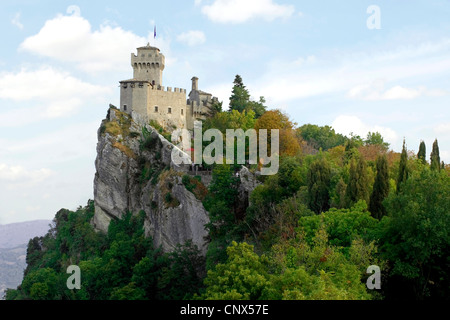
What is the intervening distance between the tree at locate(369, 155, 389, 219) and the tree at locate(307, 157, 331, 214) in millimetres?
4590

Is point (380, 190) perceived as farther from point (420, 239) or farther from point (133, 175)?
point (133, 175)

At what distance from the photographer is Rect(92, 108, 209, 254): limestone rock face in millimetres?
56281

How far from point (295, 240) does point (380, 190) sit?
7.80 metres

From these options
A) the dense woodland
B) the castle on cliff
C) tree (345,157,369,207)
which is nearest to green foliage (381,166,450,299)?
the dense woodland

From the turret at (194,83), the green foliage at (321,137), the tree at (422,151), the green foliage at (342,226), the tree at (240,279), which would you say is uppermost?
the turret at (194,83)

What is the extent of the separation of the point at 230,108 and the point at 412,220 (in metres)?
46.6

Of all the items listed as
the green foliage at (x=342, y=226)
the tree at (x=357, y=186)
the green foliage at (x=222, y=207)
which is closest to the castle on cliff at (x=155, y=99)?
the green foliage at (x=222, y=207)

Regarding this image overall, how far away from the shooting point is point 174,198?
54375 mm

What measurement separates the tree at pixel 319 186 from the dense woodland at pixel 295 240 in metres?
0.08

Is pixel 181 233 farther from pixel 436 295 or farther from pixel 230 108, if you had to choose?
pixel 436 295

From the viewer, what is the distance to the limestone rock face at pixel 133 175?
2216 inches

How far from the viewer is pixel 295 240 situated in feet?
99.7

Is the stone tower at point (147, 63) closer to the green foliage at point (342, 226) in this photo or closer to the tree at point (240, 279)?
the green foliage at point (342, 226)
